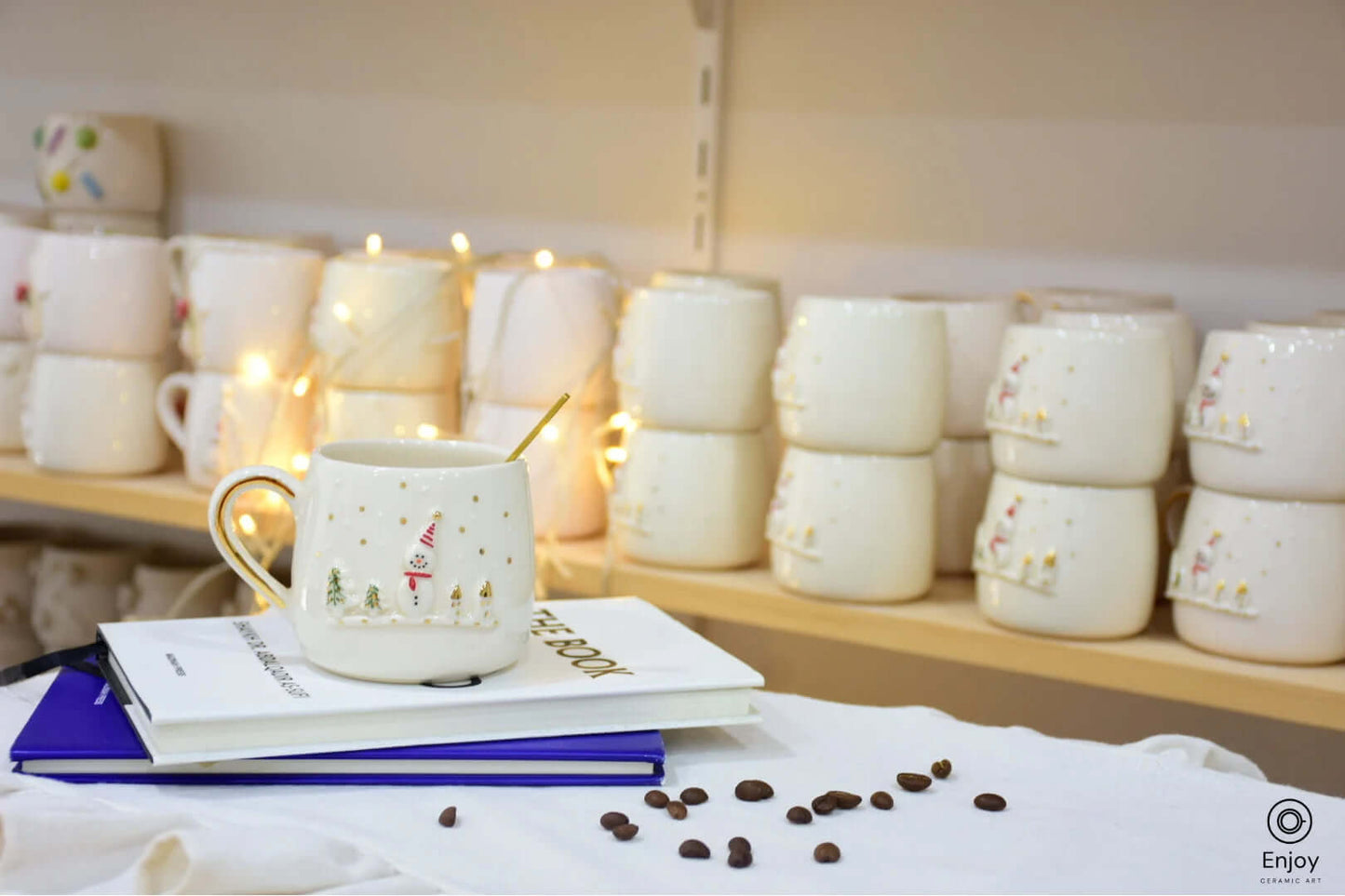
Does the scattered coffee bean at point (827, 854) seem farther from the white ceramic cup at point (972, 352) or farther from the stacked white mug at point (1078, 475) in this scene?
the white ceramic cup at point (972, 352)

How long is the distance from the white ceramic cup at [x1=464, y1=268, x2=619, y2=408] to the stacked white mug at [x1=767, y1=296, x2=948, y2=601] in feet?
0.60

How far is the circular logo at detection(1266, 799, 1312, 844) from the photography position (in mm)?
478

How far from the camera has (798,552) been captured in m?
0.98

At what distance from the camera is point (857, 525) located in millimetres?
961

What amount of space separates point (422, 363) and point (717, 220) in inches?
11.5

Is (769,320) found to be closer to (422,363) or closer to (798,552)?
(798,552)

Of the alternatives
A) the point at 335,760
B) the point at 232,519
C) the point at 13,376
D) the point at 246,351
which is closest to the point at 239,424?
the point at 246,351

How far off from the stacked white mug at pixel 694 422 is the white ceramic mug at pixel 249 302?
30cm

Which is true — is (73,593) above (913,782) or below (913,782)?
below

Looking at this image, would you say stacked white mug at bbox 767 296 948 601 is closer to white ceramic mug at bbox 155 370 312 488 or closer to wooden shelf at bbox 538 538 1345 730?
wooden shelf at bbox 538 538 1345 730

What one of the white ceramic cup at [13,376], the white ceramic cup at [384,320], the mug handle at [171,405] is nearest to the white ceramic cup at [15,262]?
the white ceramic cup at [13,376]

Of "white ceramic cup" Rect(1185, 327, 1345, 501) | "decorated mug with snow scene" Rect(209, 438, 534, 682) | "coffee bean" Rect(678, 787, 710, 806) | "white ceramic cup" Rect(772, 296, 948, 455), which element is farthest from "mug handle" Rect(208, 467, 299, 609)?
"white ceramic cup" Rect(1185, 327, 1345, 501)

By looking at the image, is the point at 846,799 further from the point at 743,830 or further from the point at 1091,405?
the point at 1091,405

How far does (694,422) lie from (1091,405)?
0.28 meters
